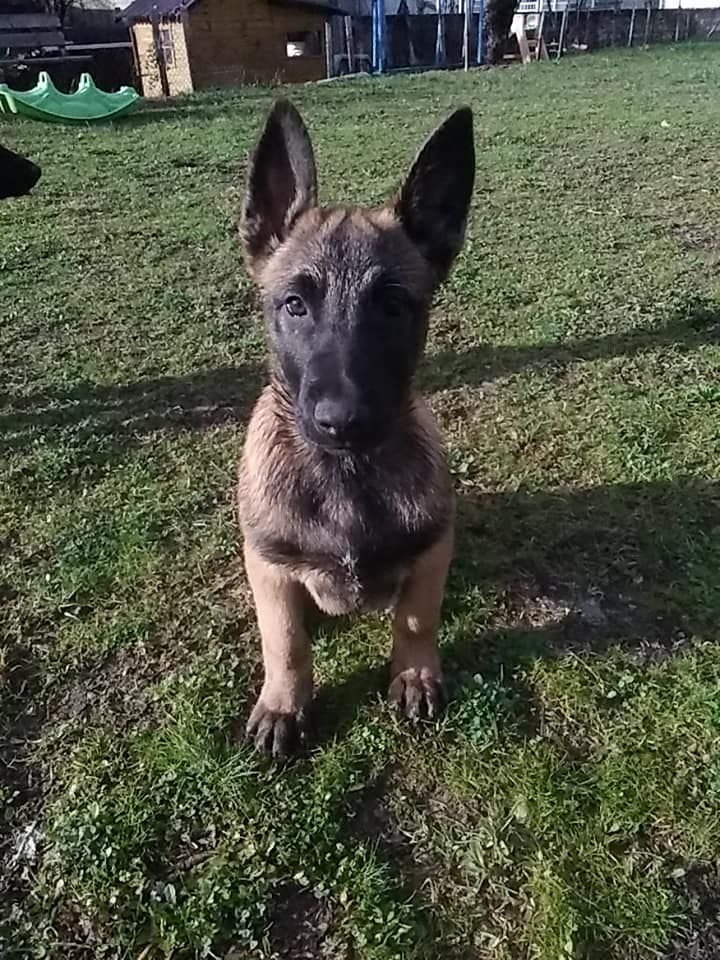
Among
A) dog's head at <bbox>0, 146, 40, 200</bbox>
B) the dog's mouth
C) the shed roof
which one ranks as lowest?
the dog's mouth

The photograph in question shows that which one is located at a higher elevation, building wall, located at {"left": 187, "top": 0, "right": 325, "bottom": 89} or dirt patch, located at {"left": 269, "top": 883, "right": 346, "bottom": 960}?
building wall, located at {"left": 187, "top": 0, "right": 325, "bottom": 89}

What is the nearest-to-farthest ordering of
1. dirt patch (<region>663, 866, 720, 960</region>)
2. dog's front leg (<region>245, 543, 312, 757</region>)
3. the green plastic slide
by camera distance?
dirt patch (<region>663, 866, 720, 960</region>) < dog's front leg (<region>245, 543, 312, 757</region>) < the green plastic slide

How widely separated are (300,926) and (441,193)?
7.42ft

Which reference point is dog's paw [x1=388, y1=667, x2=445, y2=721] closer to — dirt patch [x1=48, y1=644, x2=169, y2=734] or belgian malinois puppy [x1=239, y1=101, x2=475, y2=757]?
belgian malinois puppy [x1=239, y1=101, x2=475, y2=757]

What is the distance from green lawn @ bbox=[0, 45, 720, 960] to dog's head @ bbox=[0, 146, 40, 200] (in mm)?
1034

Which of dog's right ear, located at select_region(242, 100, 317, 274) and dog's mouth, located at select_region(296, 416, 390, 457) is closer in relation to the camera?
dog's mouth, located at select_region(296, 416, 390, 457)

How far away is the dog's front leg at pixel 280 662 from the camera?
280 centimetres

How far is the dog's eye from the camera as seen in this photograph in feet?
8.92

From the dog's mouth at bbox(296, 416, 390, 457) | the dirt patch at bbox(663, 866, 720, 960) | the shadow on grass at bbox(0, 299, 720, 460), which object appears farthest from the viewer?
the shadow on grass at bbox(0, 299, 720, 460)

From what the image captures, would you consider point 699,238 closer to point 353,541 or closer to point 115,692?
point 353,541

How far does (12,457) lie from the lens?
4.54 meters

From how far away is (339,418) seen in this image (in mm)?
2432

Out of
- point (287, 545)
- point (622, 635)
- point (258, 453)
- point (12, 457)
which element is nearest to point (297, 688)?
point (287, 545)

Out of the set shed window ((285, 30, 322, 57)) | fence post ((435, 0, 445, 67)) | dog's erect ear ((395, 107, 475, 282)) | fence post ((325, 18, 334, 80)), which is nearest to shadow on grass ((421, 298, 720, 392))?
dog's erect ear ((395, 107, 475, 282))
